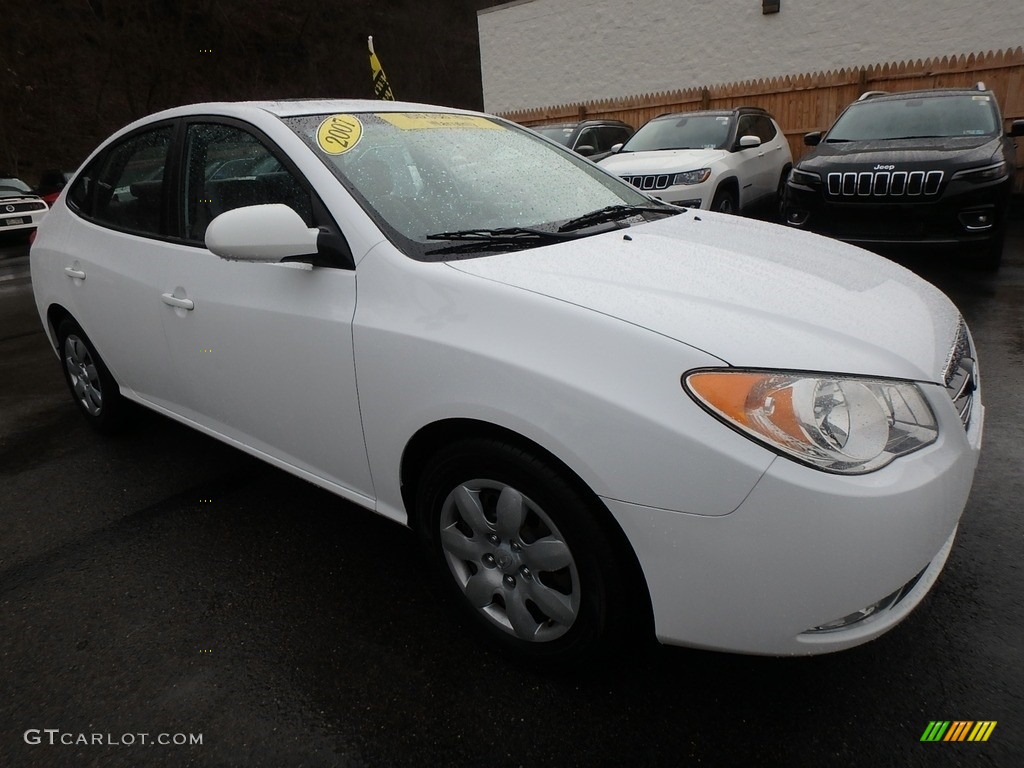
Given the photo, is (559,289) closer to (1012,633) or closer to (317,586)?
(317,586)

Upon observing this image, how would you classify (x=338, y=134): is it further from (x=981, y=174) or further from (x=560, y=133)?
(x=560, y=133)

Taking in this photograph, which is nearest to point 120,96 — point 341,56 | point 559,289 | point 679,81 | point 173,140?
point 341,56

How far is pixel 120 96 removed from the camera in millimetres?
27016

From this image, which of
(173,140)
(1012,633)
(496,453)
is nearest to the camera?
(496,453)

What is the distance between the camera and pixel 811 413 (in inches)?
62.3

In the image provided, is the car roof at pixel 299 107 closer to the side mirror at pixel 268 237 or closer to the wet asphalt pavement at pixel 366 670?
the side mirror at pixel 268 237

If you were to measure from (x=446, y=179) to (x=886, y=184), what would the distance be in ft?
17.1

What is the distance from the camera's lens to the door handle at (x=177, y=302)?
2658 millimetres

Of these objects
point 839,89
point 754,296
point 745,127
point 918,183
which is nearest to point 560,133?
point 745,127

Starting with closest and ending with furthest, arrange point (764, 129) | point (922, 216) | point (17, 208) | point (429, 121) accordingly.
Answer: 1. point (429, 121)
2. point (922, 216)
3. point (764, 129)
4. point (17, 208)

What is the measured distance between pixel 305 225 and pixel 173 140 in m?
1.19

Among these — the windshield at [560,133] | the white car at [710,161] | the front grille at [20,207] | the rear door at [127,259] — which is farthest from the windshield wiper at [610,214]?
the front grille at [20,207]

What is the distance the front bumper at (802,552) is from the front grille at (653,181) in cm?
627

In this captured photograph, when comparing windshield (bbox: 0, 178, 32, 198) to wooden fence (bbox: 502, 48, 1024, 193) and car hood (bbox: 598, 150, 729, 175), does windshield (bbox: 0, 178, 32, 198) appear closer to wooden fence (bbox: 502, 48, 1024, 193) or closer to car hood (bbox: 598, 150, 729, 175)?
car hood (bbox: 598, 150, 729, 175)
